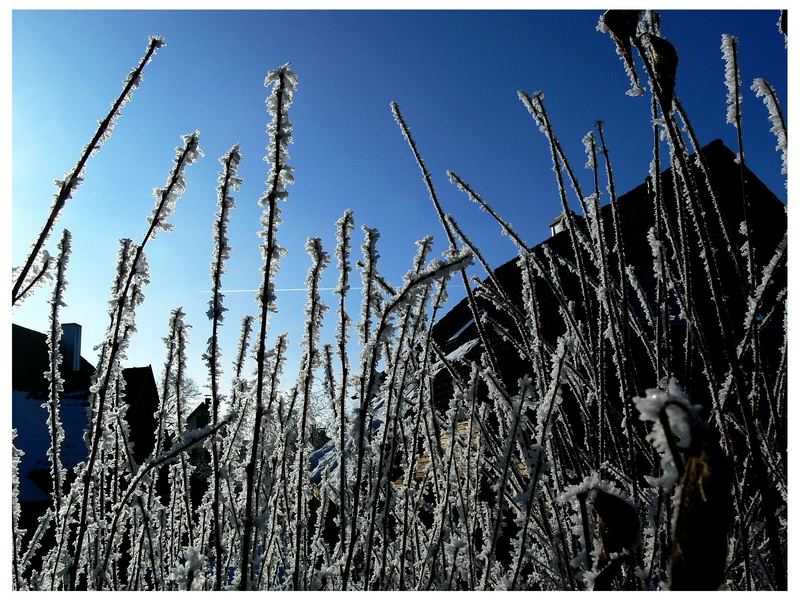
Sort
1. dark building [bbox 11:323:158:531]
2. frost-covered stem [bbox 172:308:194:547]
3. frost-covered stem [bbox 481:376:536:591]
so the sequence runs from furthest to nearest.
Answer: dark building [bbox 11:323:158:531], frost-covered stem [bbox 172:308:194:547], frost-covered stem [bbox 481:376:536:591]

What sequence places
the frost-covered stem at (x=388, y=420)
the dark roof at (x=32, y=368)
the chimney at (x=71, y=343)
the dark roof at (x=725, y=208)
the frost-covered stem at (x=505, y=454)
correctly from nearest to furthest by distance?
1. the frost-covered stem at (x=505, y=454)
2. the frost-covered stem at (x=388, y=420)
3. the dark roof at (x=725, y=208)
4. the dark roof at (x=32, y=368)
5. the chimney at (x=71, y=343)

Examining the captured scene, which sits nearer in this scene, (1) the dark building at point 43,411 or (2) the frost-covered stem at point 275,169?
(2) the frost-covered stem at point 275,169

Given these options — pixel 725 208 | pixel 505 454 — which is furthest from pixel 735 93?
pixel 725 208

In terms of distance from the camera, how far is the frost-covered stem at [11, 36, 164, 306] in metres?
0.83

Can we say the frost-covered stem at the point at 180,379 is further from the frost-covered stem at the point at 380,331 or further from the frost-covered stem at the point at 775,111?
the frost-covered stem at the point at 775,111

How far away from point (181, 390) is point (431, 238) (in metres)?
0.84

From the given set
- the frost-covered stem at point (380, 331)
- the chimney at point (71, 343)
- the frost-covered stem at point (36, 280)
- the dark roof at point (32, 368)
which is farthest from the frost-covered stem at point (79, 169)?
the chimney at point (71, 343)

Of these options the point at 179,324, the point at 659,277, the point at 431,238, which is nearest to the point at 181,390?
the point at 179,324

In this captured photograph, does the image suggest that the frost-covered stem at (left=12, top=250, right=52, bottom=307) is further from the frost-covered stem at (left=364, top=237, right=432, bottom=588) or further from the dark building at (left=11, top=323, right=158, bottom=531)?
the dark building at (left=11, top=323, right=158, bottom=531)

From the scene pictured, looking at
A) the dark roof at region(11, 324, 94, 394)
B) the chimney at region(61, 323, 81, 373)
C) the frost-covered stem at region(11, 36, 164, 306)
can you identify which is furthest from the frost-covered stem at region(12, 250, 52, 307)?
the chimney at region(61, 323, 81, 373)

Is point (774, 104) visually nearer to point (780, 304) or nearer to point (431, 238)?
point (780, 304)

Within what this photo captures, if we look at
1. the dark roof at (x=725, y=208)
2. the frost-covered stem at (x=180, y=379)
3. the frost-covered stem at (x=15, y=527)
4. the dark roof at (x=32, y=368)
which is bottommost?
the frost-covered stem at (x=15, y=527)

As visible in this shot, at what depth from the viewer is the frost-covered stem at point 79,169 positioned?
83 centimetres

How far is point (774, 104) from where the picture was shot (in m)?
0.94
